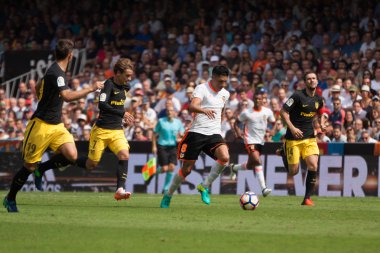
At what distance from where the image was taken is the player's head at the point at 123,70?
597 inches

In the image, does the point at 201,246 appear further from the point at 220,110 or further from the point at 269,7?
the point at 269,7

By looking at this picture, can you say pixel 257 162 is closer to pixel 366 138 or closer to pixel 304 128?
pixel 366 138

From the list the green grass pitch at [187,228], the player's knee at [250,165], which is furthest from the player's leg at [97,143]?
the player's knee at [250,165]

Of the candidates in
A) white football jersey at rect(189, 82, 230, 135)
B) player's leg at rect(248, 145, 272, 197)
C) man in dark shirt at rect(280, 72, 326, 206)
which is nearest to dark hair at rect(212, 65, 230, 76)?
white football jersey at rect(189, 82, 230, 135)

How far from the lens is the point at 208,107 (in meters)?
15.0

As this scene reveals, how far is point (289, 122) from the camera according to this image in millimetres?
15969

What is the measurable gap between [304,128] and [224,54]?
10.3 m

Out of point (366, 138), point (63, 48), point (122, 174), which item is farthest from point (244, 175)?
point (63, 48)

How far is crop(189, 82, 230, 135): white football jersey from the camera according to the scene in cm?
1490

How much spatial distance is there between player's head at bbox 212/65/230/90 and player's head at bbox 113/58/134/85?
1393 millimetres

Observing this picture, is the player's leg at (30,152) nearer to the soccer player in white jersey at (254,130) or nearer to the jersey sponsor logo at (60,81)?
the jersey sponsor logo at (60,81)

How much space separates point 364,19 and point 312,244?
16.4 meters

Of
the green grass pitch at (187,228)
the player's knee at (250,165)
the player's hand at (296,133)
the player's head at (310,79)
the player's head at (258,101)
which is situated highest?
the player's head at (310,79)

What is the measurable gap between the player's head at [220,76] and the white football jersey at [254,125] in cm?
549
